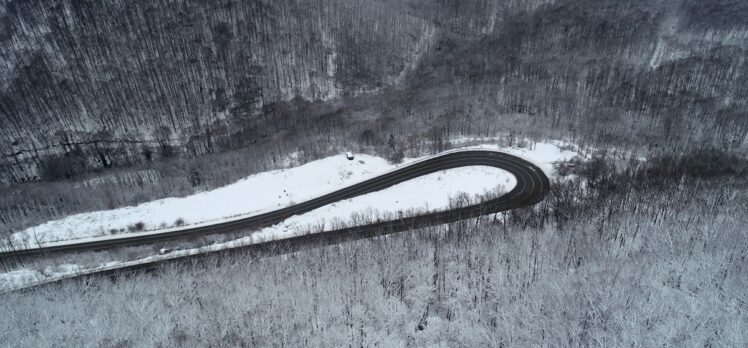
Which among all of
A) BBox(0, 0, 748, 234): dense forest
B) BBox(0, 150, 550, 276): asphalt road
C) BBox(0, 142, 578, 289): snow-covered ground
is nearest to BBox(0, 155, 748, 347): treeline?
BBox(0, 150, 550, 276): asphalt road

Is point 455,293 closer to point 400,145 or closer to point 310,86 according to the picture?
point 400,145

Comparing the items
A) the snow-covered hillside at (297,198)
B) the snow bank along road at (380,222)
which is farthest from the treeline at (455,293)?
the snow-covered hillside at (297,198)

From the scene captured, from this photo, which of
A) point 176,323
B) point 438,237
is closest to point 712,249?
point 438,237

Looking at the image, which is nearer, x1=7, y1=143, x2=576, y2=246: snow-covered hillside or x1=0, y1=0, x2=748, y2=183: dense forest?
x1=7, y1=143, x2=576, y2=246: snow-covered hillside

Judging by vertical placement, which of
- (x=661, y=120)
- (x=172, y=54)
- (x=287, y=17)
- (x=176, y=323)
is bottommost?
(x=176, y=323)

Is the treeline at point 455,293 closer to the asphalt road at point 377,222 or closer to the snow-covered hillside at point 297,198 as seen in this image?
the asphalt road at point 377,222

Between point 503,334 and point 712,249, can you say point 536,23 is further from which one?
point 503,334

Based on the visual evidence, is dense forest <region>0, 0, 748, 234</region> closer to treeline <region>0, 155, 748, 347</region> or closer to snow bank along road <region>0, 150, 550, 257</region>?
snow bank along road <region>0, 150, 550, 257</region>
